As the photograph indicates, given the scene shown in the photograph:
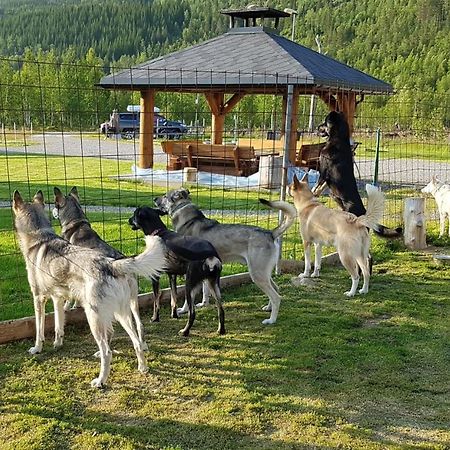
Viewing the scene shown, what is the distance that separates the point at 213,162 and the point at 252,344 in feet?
38.5

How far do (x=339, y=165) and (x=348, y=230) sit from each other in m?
1.37

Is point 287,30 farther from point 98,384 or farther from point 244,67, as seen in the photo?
point 98,384

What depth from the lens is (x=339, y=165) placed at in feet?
24.5

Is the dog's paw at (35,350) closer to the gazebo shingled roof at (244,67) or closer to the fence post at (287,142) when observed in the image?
the fence post at (287,142)

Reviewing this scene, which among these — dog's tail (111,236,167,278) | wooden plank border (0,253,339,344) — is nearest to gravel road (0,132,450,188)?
wooden plank border (0,253,339,344)

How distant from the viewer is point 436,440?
137 inches

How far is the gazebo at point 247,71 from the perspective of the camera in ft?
41.0

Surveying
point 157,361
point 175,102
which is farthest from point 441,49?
point 157,361

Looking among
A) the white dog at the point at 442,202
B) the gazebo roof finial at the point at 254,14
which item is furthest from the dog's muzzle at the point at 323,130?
the gazebo roof finial at the point at 254,14

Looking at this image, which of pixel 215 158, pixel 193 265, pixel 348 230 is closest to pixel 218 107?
pixel 215 158

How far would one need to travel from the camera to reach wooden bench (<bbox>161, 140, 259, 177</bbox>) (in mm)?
15578

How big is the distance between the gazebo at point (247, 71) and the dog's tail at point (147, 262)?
8.17m

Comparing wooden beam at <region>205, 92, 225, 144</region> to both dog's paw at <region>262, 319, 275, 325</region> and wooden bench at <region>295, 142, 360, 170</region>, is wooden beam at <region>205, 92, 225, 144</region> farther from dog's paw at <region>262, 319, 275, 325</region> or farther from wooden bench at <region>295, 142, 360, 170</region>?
dog's paw at <region>262, 319, 275, 325</region>

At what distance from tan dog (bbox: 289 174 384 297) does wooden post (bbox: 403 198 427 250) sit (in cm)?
228
